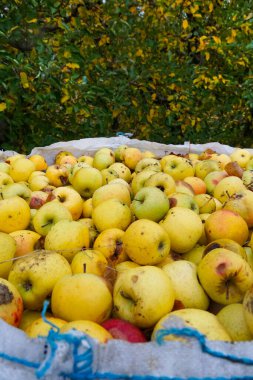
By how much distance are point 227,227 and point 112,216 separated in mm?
536

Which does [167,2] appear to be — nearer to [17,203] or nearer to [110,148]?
[110,148]

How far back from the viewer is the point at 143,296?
1.38 metres

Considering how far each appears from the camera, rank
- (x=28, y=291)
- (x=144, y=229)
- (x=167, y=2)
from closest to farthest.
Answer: (x=28, y=291) < (x=144, y=229) < (x=167, y=2)

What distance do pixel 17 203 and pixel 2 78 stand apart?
1609mm

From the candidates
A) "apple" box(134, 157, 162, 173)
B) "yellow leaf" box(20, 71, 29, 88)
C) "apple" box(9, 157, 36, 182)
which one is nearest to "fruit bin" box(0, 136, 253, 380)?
"apple" box(134, 157, 162, 173)

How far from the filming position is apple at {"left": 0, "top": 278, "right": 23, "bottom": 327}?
4.28 ft

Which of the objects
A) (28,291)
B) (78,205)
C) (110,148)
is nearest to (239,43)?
(110,148)

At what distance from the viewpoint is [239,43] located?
498 cm

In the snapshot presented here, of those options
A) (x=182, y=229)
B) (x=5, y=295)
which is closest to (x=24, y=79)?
(x=182, y=229)

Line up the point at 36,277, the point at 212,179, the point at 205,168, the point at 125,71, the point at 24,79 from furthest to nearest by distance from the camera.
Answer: the point at 125,71 → the point at 24,79 → the point at 205,168 → the point at 212,179 → the point at 36,277

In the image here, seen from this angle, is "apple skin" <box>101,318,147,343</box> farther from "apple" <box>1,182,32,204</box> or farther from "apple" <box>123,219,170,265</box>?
"apple" <box>1,182,32,204</box>

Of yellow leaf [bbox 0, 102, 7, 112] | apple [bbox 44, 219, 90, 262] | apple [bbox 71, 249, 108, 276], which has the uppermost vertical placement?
yellow leaf [bbox 0, 102, 7, 112]

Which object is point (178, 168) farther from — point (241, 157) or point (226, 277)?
point (226, 277)

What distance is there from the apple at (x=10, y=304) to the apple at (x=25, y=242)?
1.53 feet
